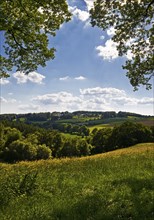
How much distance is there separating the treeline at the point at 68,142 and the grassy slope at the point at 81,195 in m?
96.1

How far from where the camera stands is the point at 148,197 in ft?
39.1

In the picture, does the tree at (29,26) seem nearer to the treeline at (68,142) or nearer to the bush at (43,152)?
the treeline at (68,142)

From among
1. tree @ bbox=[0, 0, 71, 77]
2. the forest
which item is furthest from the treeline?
tree @ bbox=[0, 0, 71, 77]

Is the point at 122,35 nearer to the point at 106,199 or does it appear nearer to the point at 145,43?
the point at 145,43

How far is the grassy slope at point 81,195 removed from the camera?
1088cm

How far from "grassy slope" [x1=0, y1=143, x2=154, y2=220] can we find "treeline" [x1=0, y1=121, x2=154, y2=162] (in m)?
96.1

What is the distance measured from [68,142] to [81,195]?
414 ft

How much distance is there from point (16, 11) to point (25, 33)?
1.74m

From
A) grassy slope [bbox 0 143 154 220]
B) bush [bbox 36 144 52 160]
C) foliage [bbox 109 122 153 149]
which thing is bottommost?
bush [bbox 36 144 52 160]

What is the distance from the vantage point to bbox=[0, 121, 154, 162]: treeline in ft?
375

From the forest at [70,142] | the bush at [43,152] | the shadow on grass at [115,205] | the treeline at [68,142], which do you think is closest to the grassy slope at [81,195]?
the shadow on grass at [115,205]

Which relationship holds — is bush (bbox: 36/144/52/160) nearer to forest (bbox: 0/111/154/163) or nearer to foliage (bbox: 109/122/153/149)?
forest (bbox: 0/111/154/163)

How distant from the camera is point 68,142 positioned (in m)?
139

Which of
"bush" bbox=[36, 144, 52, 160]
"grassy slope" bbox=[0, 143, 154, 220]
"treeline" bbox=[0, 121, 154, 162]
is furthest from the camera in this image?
"bush" bbox=[36, 144, 52, 160]
